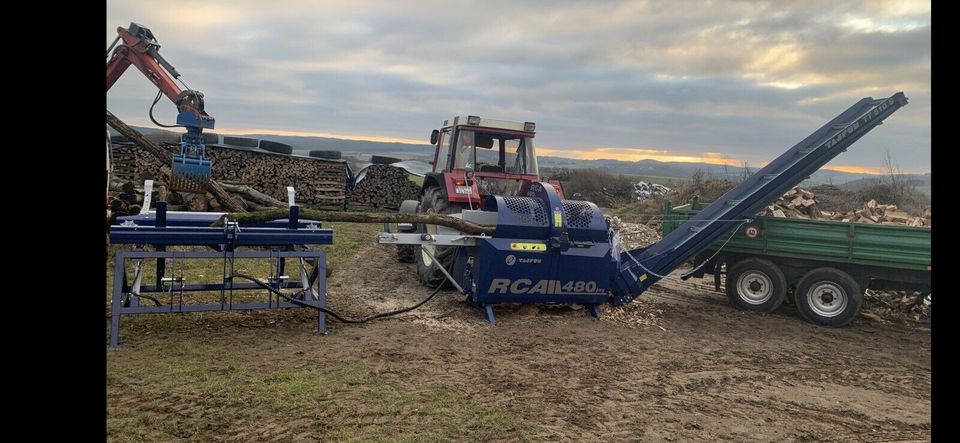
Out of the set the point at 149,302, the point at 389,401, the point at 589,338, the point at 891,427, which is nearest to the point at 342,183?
the point at 149,302

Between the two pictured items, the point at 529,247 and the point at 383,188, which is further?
the point at 383,188

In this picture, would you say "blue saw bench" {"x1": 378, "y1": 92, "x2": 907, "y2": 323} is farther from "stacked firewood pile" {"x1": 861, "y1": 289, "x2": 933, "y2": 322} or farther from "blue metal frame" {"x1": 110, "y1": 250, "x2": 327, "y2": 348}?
"stacked firewood pile" {"x1": 861, "y1": 289, "x2": 933, "y2": 322}

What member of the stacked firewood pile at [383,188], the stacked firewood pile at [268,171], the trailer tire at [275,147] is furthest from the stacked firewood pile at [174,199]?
the stacked firewood pile at [383,188]

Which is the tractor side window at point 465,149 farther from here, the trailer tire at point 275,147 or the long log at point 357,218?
the trailer tire at point 275,147

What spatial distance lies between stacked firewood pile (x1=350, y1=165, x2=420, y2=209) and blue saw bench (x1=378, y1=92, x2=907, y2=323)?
12.4 meters

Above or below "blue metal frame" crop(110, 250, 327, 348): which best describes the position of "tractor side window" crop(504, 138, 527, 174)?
above

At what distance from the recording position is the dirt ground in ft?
13.1

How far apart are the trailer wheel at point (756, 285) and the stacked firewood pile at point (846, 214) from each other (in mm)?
869

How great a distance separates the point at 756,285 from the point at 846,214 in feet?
9.03

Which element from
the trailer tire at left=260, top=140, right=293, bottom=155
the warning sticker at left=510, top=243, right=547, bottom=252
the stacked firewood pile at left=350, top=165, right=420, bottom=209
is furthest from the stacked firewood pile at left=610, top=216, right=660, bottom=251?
the trailer tire at left=260, top=140, right=293, bottom=155

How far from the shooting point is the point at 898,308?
26.8 ft

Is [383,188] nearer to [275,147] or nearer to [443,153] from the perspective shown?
[275,147]

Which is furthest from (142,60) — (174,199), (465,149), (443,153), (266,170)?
(266,170)
